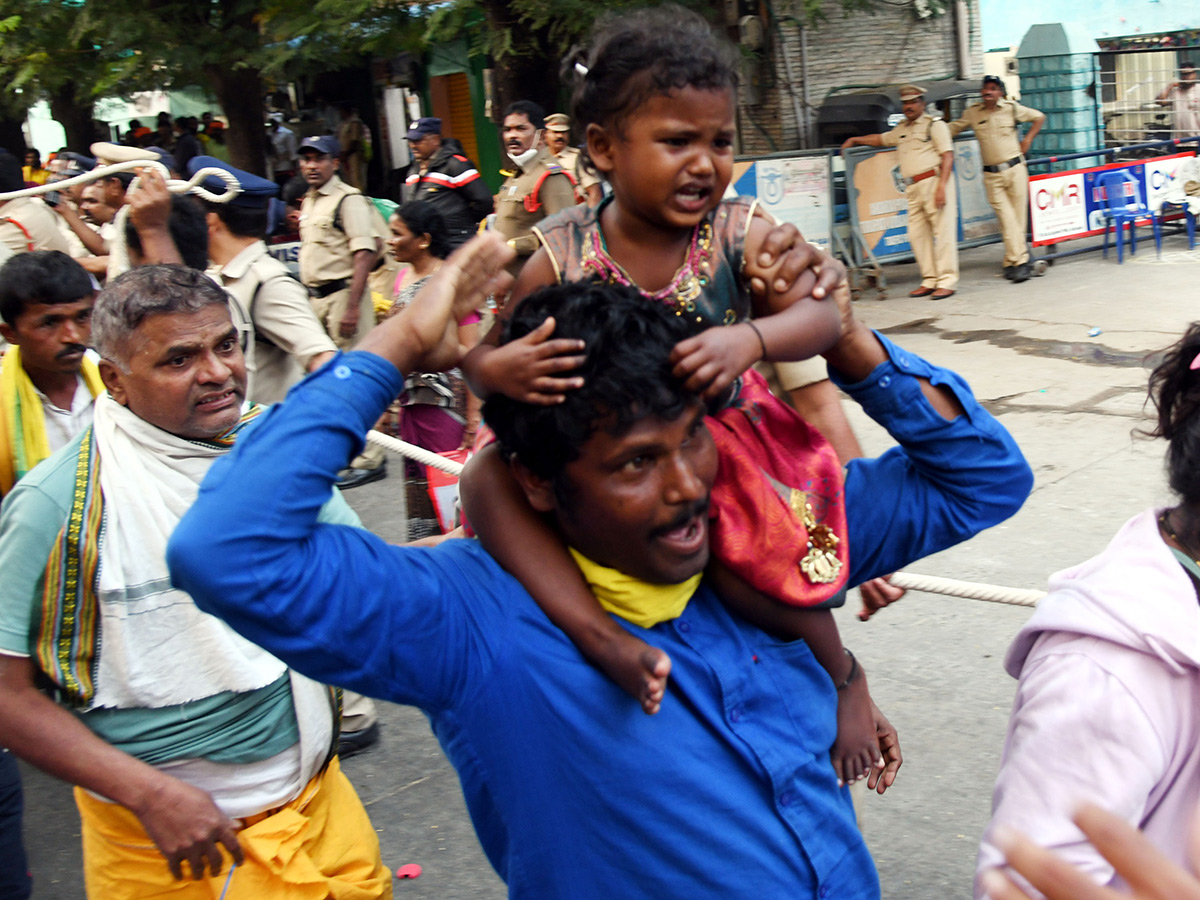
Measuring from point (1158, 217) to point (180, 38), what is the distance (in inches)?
427

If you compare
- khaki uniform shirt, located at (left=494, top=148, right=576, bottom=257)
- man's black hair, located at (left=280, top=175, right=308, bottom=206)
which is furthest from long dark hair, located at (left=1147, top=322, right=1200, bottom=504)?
man's black hair, located at (left=280, top=175, right=308, bottom=206)

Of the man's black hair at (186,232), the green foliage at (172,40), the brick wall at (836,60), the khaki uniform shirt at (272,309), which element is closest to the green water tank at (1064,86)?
the brick wall at (836,60)

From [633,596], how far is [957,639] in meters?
3.46

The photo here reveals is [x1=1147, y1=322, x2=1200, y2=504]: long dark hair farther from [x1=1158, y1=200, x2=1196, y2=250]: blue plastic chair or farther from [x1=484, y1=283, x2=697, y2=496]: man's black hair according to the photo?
[x1=1158, y1=200, x2=1196, y2=250]: blue plastic chair

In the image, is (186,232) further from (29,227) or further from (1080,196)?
(1080,196)

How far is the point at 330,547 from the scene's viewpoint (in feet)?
4.71

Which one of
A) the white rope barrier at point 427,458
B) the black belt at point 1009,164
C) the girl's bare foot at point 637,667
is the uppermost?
the black belt at point 1009,164

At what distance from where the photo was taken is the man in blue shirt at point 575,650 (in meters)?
1.40

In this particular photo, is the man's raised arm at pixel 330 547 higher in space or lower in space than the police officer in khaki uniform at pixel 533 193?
lower

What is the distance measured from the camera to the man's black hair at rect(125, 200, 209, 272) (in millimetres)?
3971

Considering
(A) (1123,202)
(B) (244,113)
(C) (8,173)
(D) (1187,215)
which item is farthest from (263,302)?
(D) (1187,215)

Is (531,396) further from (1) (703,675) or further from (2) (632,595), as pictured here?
(1) (703,675)

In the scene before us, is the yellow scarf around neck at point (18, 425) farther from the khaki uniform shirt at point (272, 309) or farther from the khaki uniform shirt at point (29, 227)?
the khaki uniform shirt at point (29, 227)

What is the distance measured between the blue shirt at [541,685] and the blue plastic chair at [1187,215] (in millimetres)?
12469
